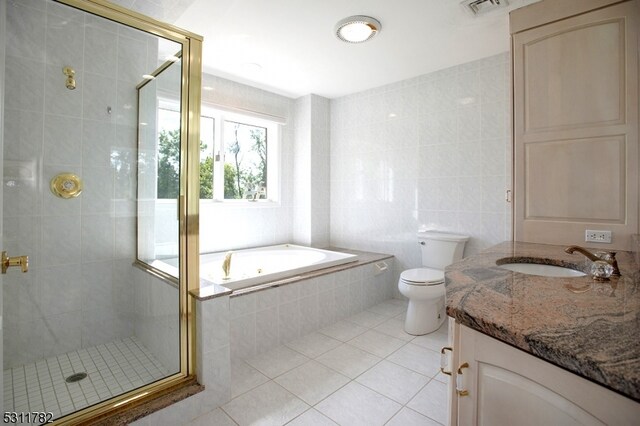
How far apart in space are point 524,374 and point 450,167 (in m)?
2.54

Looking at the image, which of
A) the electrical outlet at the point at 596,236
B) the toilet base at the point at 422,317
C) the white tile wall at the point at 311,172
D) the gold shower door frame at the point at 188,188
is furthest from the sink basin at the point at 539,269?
the white tile wall at the point at 311,172

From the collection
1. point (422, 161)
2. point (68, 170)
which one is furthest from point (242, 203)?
point (422, 161)

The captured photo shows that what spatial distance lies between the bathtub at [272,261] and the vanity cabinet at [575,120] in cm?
161

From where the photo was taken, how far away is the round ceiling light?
7.00 feet

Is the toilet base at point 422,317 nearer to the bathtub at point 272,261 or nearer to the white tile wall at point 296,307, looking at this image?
the white tile wall at point 296,307

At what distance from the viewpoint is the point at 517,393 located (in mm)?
699

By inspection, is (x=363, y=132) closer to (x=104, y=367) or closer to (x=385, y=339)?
(x=385, y=339)

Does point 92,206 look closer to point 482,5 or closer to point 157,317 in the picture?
point 157,317

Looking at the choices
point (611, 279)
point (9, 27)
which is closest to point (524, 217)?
point (611, 279)

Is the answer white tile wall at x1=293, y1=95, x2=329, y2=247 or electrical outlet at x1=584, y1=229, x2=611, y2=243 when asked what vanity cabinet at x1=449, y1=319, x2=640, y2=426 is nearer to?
electrical outlet at x1=584, y1=229, x2=611, y2=243

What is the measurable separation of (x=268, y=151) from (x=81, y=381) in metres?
2.82

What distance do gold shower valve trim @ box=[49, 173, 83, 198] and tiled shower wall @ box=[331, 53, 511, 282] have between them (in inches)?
103

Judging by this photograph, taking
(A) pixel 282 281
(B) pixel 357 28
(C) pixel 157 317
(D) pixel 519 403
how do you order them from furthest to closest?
(A) pixel 282 281 < (B) pixel 357 28 < (C) pixel 157 317 < (D) pixel 519 403

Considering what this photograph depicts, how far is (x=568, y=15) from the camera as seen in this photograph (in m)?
1.83
